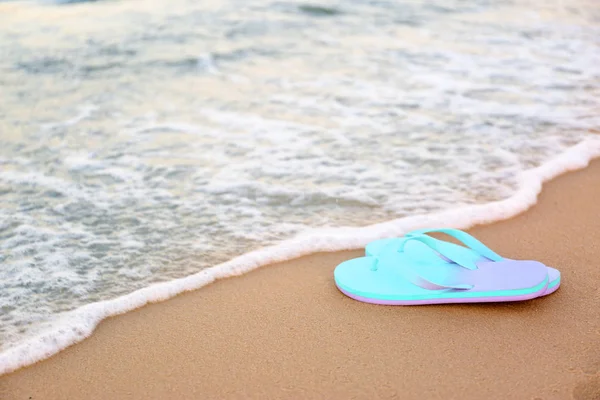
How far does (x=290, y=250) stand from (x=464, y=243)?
564 millimetres

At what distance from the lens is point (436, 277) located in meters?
1.91

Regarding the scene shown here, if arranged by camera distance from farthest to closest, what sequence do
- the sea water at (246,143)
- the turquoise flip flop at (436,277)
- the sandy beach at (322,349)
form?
the sea water at (246,143) → the turquoise flip flop at (436,277) → the sandy beach at (322,349)

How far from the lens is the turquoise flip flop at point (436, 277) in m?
1.85

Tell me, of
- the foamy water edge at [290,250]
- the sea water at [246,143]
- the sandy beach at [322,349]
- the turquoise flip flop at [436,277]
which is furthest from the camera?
the sea water at [246,143]

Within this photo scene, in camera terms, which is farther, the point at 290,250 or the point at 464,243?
the point at 290,250

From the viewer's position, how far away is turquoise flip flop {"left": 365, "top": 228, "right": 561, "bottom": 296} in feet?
6.26

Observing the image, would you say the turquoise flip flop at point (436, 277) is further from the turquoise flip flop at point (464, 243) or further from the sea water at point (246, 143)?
the sea water at point (246, 143)

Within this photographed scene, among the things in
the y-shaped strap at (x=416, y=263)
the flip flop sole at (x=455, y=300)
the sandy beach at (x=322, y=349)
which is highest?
the y-shaped strap at (x=416, y=263)

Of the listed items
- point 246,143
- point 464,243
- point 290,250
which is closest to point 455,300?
point 464,243

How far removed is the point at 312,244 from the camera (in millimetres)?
2225

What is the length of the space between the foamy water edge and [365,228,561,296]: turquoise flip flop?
139 mm

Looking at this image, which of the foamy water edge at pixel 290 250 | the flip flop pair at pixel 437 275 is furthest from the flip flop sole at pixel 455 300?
the foamy water edge at pixel 290 250

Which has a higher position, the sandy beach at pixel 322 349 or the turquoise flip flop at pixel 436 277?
the turquoise flip flop at pixel 436 277

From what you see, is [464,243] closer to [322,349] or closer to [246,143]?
[322,349]
